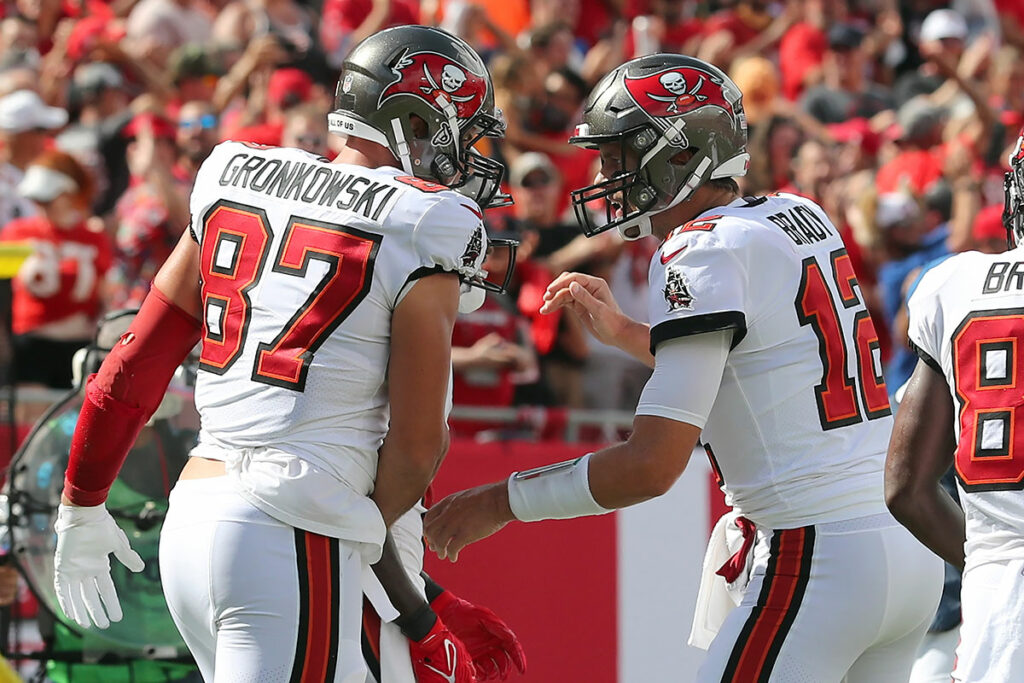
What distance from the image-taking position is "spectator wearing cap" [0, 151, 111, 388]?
7617mm

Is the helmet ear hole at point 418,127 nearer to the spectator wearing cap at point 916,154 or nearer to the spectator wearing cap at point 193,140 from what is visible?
the spectator wearing cap at point 193,140

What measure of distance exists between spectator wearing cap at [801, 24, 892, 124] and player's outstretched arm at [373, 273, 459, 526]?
7.81 m

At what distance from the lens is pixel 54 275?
768 cm

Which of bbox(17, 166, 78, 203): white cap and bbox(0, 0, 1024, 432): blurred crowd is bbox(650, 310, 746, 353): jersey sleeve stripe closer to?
bbox(0, 0, 1024, 432): blurred crowd

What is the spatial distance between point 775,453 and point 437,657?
0.91 m

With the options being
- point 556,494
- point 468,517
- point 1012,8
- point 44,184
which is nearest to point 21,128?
point 44,184

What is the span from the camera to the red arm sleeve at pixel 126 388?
145 inches

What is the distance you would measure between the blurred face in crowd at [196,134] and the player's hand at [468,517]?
198 inches

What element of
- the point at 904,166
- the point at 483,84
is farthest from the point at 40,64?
the point at 483,84

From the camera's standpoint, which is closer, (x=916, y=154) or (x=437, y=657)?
(x=437, y=657)

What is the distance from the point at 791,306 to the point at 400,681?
48.8 inches

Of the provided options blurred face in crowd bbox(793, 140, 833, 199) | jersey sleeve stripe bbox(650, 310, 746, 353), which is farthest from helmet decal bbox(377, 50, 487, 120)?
blurred face in crowd bbox(793, 140, 833, 199)

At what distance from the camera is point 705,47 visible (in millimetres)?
11086

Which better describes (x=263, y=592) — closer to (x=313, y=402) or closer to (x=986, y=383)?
(x=313, y=402)
